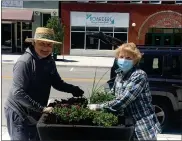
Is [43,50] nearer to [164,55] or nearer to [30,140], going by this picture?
[30,140]

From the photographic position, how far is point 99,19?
104 ft

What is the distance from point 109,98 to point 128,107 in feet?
1.21

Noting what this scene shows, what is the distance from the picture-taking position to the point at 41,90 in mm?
3764

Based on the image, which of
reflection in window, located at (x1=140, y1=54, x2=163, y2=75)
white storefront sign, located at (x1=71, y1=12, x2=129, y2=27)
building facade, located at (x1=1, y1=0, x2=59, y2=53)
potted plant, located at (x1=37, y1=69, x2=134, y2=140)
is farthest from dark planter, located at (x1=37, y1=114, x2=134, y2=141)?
white storefront sign, located at (x1=71, y1=12, x2=129, y2=27)

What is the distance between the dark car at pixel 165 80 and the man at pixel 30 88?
3327 millimetres

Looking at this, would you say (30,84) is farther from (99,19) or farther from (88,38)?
(99,19)

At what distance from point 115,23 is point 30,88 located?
2848 cm

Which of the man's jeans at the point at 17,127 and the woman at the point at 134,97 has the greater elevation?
the woman at the point at 134,97

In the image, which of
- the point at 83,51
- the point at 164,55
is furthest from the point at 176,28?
the point at 164,55

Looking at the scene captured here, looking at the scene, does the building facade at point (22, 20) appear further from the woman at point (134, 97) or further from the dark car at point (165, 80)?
the woman at point (134, 97)

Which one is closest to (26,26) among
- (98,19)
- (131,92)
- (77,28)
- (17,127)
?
(77,28)

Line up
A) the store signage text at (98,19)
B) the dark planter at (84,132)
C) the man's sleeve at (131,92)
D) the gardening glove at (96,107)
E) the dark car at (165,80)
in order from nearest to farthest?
1. the dark planter at (84,132)
2. the man's sleeve at (131,92)
3. the gardening glove at (96,107)
4. the dark car at (165,80)
5. the store signage text at (98,19)

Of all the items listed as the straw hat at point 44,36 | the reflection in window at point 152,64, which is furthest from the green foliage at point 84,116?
the reflection in window at point 152,64

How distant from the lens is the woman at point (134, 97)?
11.3 ft
